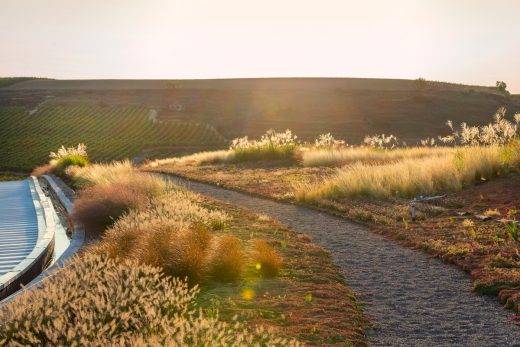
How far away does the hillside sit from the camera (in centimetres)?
8848

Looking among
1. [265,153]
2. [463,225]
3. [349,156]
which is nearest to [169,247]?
[463,225]

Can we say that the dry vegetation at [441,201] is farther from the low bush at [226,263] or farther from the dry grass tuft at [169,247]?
the dry grass tuft at [169,247]

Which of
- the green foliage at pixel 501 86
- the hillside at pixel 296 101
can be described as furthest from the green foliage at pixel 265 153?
the green foliage at pixel 501 86

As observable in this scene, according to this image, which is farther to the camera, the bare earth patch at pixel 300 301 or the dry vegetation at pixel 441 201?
the dry vegetation at pixel 441 201

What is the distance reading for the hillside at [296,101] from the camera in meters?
88.5

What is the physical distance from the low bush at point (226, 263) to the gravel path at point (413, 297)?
5.66ft

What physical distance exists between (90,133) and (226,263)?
76.8m

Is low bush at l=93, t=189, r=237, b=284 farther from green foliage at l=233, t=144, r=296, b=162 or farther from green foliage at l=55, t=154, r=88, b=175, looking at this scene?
green foliage at l=233, t=144, r=296, b=162

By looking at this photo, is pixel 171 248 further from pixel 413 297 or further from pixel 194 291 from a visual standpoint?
pixel 413 297

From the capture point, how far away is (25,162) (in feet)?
195

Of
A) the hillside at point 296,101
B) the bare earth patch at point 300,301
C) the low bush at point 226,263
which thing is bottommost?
the bare earth patch at point 300,301

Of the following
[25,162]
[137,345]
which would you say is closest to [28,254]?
[137,345]

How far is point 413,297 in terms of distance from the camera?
27.8 feet

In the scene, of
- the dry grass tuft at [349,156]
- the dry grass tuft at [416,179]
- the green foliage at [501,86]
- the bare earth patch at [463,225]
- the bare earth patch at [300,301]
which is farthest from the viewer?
the green foliage at [501,86]
